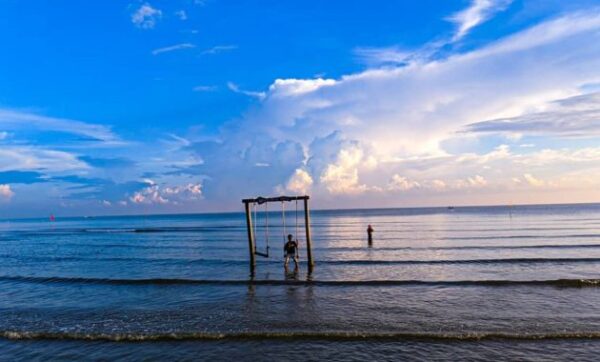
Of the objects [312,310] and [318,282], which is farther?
[318,282]

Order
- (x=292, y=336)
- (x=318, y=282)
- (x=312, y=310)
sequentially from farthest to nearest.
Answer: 1. (x=318, y=282)
2. (x=312, y=310)
3. (x=292, y=336)

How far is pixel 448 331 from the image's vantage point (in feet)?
43.4

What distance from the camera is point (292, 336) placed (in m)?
13.2

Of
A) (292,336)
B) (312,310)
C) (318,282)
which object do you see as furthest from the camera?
(318,282)

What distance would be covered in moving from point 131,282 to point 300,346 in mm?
14967

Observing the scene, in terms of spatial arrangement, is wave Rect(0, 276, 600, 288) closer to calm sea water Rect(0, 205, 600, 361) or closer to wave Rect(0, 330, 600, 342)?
calm sea water Rect(0, 205, 600, 361)

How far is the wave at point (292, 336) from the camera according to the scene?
12.6m

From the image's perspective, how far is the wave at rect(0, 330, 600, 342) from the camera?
41.4 feet

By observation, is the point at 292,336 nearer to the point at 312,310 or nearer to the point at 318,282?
the point at 312,310

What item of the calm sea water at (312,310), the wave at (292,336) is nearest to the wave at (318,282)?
the calm sea water at (312,310)

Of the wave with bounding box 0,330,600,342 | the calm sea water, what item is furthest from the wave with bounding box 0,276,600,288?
the wave with bounding box 0,330,600,342

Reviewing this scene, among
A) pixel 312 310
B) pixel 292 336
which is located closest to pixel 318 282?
pixel 312 310

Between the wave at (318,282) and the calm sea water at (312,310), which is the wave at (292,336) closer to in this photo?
the calm sea water at (312,310)

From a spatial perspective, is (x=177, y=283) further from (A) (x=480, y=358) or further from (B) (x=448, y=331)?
(A) (x=480, y=358)
